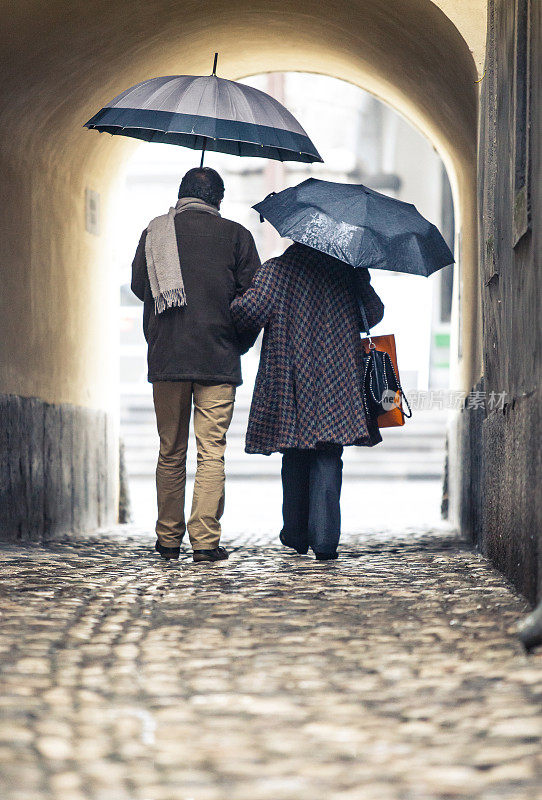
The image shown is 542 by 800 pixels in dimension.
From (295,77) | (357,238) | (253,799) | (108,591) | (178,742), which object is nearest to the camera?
(253,799)

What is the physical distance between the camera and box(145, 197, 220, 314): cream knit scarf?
5648 millimetres

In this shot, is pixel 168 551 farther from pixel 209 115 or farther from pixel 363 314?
pixel 209 115

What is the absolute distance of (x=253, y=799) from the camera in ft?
7.36

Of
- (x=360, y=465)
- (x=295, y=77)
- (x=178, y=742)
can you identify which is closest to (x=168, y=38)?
(x=178, y=742)

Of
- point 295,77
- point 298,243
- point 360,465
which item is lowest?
point 360,465

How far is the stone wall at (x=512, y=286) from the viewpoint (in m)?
4.22

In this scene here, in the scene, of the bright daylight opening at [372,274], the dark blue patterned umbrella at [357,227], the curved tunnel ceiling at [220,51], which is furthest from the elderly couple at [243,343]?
the bright daylight opening at [372,274]

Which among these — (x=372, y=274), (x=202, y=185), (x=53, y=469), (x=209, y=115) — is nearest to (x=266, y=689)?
(x=202, y=185)

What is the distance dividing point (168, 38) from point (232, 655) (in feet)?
16.5

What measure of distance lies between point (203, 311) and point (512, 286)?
1474 millimetres

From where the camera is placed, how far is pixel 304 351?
577 centimetres

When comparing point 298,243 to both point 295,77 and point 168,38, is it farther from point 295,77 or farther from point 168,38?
point 295,77

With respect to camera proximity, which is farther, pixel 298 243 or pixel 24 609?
pixel 298 243

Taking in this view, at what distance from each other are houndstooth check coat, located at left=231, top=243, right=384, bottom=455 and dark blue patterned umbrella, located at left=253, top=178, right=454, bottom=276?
0.66 ft
